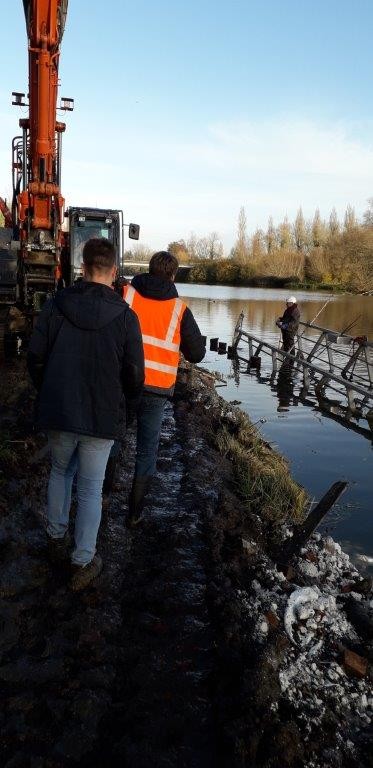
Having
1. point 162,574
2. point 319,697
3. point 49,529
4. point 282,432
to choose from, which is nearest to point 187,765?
point 319,697

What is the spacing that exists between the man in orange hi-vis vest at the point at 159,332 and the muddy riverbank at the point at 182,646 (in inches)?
40.8

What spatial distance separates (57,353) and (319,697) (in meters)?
2.34

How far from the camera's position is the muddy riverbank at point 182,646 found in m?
2.50

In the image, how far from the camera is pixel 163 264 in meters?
4.04

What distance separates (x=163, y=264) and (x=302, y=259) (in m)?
75.6

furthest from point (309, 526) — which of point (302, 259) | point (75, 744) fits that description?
point (302, 259)

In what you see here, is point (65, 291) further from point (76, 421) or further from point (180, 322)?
point (180, 322)

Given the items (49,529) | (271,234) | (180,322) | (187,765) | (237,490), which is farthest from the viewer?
(271,234)

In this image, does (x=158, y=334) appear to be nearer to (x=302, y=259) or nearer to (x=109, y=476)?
(x=109, y=476)

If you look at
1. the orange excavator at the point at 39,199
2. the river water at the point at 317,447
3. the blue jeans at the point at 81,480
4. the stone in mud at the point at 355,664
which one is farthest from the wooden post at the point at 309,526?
the orange excavator at the point at 39,199

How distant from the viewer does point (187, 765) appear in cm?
240

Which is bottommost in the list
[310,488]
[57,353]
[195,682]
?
[310,488]

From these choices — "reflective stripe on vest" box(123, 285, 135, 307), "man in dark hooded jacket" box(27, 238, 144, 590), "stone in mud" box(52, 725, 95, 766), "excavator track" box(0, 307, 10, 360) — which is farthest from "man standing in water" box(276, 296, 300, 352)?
"stone in mud" box(52, 725, 95, 766)

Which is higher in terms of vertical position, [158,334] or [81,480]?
[158,334]
